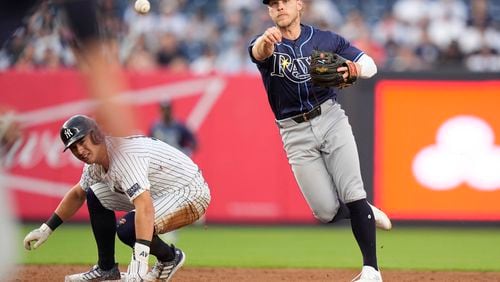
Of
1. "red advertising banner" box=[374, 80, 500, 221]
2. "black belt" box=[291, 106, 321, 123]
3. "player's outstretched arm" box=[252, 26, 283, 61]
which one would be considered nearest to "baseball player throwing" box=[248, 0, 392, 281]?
"black belt" box=[291, 106, 321, 123]

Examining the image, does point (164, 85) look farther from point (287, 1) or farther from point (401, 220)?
point (287, 1)

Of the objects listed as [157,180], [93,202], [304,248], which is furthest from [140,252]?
[304,248]

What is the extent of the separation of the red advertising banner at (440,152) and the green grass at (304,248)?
0.37 metres

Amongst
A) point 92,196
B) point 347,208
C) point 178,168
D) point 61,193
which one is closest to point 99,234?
point 92,196

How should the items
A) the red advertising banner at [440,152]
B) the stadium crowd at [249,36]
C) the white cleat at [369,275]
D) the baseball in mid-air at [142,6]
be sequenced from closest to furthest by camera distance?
the baseball in mid-air at [142,6], the white cleat at [369,275], the red advertising banner at [440,152], the stadium crowd at [249,36]

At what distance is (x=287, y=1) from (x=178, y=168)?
1.42 meters

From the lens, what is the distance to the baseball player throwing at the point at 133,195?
624cm

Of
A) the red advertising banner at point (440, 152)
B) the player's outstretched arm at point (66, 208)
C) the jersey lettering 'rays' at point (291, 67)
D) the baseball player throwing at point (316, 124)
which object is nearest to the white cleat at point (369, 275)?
the baseball player throwing at point (316, 124)

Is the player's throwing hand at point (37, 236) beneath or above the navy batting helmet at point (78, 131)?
beneath

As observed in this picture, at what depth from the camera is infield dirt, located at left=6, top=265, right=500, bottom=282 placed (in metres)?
7.84

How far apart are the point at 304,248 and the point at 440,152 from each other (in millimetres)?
2768

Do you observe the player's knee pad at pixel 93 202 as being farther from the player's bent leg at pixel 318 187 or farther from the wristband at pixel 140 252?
the player's bent leg at pixel 318 187

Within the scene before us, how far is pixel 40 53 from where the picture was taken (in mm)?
14570

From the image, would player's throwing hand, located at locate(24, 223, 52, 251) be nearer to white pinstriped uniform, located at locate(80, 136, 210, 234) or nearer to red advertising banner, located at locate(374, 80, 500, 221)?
white pinstriped uniform, located at locate(80, 136, 210, 234)
